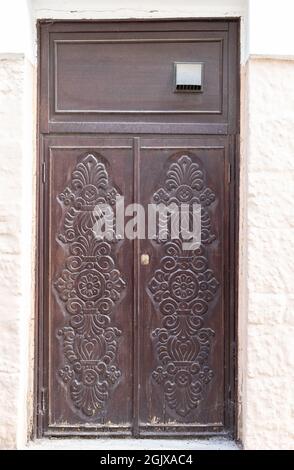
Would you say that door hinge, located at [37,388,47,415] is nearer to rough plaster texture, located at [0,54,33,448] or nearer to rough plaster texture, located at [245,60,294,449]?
rough plaster texture, located at [0,54,33,448]

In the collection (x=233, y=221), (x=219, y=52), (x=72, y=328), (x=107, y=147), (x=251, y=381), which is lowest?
(x=251, y=381)

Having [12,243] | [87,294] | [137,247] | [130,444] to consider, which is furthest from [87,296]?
[130,444]

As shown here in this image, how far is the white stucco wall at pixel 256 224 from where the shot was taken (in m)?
3.83

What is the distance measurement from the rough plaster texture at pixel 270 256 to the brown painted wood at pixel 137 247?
306 millimetres

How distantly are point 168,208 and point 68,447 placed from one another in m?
1.65

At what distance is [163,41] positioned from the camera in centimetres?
415

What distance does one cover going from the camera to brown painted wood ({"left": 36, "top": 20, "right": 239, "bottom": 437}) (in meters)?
4.14

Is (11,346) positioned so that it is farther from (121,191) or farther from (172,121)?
(172,121)

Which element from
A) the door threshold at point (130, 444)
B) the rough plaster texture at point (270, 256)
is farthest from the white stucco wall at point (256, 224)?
the door threshold at point (130, 444)

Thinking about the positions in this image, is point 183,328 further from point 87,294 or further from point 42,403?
point 42,403

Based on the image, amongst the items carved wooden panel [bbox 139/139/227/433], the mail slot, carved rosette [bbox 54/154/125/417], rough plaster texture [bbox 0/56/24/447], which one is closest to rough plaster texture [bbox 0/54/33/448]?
rough plaster texture [bbox 0/56/24/447]

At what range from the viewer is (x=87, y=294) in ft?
13.6

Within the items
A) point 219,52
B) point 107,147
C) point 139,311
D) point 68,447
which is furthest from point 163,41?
point 68,447

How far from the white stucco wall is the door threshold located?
0.20 meters
